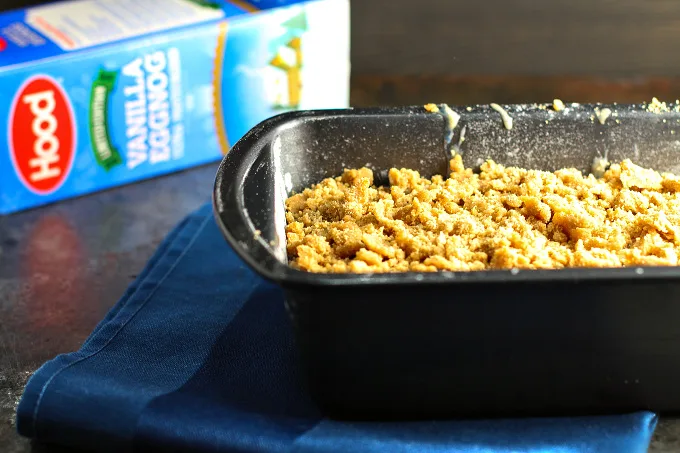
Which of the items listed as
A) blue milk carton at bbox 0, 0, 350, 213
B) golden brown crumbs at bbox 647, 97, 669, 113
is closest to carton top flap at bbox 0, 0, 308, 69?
blue milk carton at bbox 0, 0, 350, 213

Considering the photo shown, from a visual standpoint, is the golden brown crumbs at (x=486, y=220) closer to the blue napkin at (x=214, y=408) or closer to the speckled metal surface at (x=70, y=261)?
the blue napkin at (x=214, y=408)

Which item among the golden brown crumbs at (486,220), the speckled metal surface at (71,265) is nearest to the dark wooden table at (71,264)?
the speckled metal surface at (71,265)

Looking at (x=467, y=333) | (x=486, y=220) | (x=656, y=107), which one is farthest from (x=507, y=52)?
(x=467, y=333)

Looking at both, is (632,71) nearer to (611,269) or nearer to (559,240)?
(559,240)

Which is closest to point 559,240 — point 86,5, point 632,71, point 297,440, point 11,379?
point 297,440

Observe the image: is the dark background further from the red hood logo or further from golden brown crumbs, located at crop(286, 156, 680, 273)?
golden brown crumbs, located at crop(286, 156, 680, 273)

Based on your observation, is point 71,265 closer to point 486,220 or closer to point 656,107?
point 486,220
